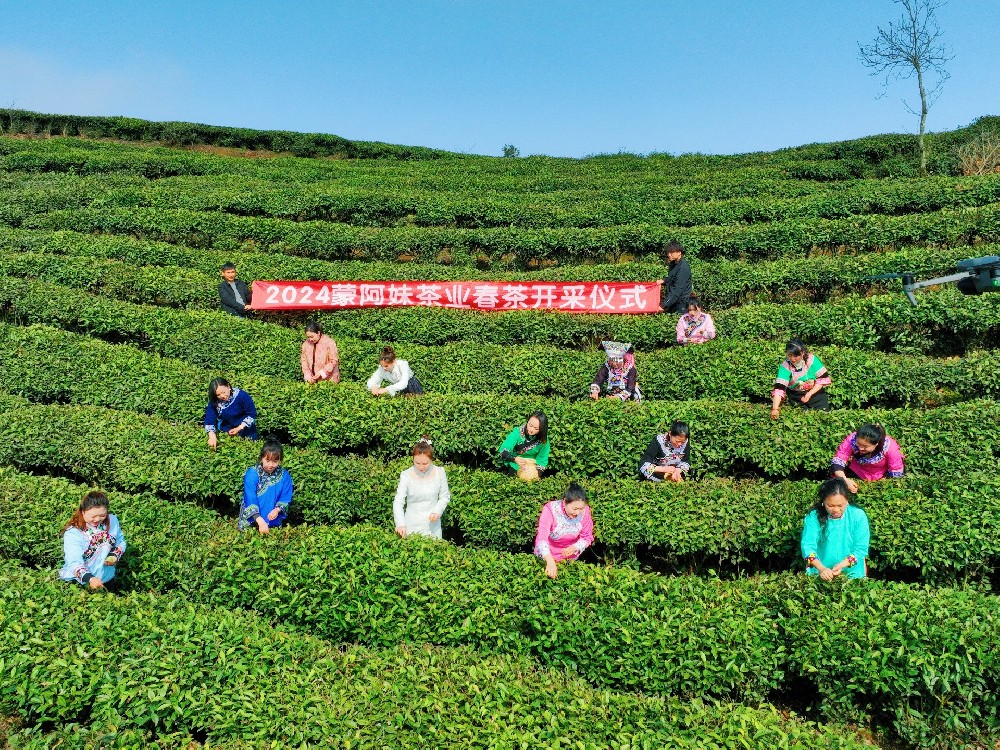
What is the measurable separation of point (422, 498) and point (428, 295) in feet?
31.6

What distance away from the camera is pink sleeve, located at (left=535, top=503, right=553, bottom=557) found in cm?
798

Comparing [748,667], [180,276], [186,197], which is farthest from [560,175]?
[748,667]

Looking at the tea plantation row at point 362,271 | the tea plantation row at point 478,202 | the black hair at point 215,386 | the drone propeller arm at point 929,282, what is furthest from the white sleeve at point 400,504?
the tea plantation row at point 478,202

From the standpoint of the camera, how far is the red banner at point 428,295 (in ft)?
57.0

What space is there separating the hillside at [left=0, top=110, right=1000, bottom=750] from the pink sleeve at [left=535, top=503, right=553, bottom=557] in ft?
0.87

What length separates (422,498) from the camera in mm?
8906

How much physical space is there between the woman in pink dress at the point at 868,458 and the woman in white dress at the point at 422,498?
4654 millimetres

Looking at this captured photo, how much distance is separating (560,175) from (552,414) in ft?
74.4

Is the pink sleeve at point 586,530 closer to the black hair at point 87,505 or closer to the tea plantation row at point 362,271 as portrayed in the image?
the black hair at point 87,505

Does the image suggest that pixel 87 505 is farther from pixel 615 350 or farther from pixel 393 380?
pixel 615 350

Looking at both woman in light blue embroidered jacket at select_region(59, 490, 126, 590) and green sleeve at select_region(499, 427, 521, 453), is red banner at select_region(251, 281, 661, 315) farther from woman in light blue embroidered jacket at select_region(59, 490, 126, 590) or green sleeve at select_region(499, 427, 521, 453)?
woman in light blue embroidered jacket at select_region(59, 490, 126, 590)

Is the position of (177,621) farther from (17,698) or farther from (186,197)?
(186,197)

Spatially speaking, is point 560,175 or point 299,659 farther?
point 560,175

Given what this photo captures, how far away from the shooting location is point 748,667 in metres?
6.94
